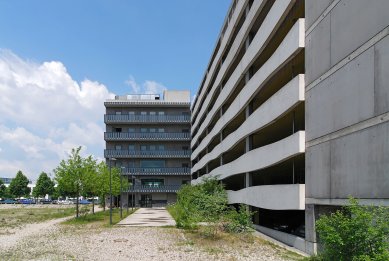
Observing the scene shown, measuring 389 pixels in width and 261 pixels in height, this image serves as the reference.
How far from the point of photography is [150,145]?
→ 269 ft

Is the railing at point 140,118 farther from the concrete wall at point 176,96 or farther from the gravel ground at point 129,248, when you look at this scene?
the gravel ground at point 129,248

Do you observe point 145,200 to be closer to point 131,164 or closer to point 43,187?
point 131,164

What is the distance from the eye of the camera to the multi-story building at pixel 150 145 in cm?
8006

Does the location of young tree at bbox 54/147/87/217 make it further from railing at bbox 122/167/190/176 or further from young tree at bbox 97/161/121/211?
railing at bbox 122/167/190/176

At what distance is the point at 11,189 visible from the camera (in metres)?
119

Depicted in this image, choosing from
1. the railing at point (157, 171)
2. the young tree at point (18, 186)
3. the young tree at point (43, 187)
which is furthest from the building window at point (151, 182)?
the young tree at point (18, 186)

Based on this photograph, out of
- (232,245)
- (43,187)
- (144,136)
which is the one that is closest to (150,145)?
(144,136)

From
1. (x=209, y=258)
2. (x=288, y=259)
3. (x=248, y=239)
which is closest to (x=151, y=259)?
(x=209, y=258)

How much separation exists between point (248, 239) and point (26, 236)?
45.8ft

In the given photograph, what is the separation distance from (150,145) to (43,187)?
52560 mm

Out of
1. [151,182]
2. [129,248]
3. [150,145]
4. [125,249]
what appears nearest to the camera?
[125,249]

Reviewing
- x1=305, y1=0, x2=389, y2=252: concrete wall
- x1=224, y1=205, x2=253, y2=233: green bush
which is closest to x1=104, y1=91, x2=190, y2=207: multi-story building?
x1=224, y1=205, x2=253, y2=233: green bush

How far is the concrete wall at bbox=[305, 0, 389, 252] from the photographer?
14109 millimetres

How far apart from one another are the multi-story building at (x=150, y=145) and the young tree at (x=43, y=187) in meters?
47.7
